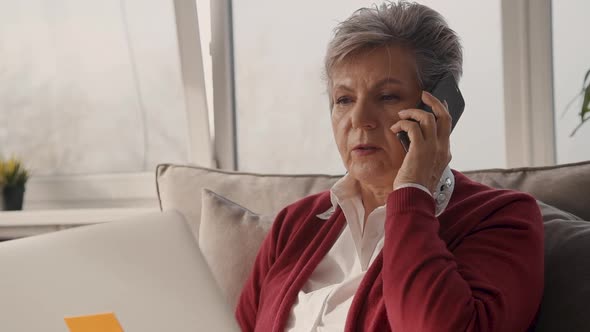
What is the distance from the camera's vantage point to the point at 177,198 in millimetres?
2152

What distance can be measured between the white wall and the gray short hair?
109cm

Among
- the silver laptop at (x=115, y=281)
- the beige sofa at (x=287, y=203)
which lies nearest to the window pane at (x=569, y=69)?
the beige sofa at (x=287, y=203)

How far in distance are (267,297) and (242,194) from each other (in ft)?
1.45

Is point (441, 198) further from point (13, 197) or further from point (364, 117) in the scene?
point (13, 197)

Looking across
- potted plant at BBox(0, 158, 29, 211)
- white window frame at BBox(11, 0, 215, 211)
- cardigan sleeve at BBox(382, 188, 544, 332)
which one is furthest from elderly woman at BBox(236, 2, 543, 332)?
potted plant at BBox(0, 158, 29, 211)

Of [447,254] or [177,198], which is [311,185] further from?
[447,254]

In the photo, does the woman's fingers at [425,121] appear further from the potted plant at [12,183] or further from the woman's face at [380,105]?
the potted plant at [12,183]

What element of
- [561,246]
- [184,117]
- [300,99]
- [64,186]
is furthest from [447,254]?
[64,186]

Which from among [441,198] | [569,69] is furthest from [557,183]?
[569,69]

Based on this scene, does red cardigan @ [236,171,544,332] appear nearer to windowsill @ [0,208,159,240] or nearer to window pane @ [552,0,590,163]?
window pane @ [552,0,590,163]

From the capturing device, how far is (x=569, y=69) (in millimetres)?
2500

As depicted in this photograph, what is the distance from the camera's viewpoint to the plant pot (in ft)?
10.8

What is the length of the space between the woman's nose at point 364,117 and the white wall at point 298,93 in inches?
47.3

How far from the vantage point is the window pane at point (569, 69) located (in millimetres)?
2453
